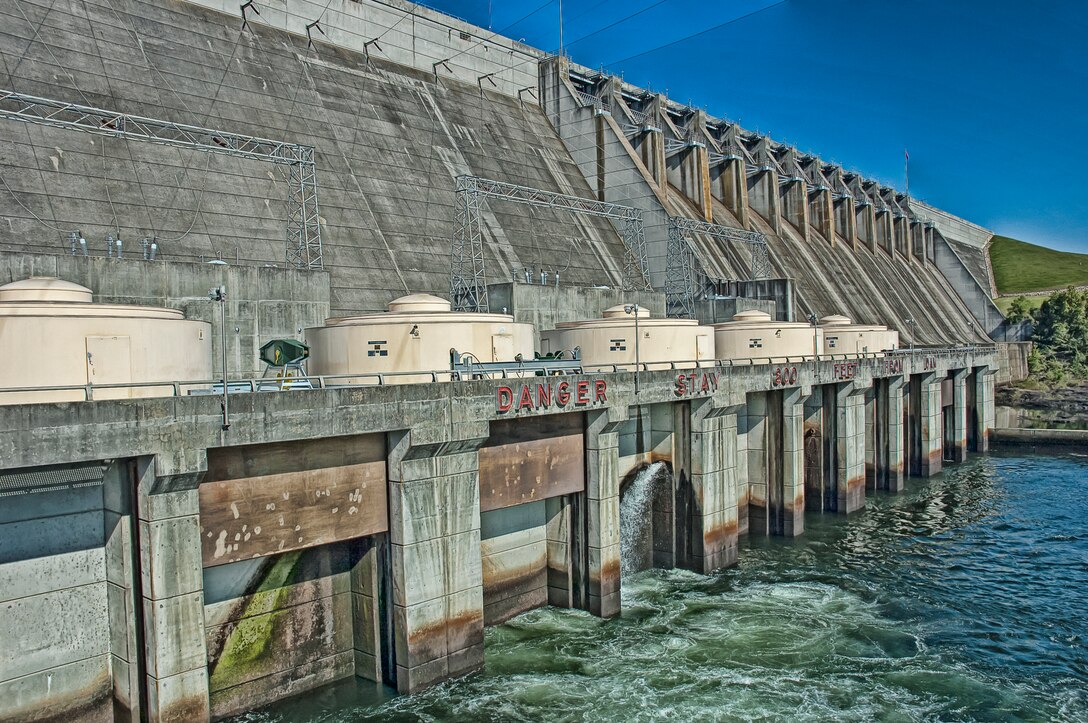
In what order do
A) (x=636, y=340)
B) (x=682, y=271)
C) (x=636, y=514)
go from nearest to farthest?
(x=636, y=340), (x=636, y=514), (x=682, y=271)

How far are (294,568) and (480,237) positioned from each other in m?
27.6

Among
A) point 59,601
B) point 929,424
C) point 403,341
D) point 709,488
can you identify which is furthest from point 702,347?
point 59,601

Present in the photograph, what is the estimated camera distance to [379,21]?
62469mm

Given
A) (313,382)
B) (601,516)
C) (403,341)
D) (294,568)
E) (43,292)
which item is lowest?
(601,516)

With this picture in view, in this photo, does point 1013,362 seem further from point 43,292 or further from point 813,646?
point 43,292

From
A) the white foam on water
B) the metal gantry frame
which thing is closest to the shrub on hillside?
the white foam on water

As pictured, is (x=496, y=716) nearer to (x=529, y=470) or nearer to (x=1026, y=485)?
(x=529, y=470)

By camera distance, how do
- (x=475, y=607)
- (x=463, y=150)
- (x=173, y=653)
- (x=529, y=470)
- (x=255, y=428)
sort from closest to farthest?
(x=173, y=653) < (x=255, y=428) < (x=475, y=607) < (x=529, y=470) < (x=463, y=150)

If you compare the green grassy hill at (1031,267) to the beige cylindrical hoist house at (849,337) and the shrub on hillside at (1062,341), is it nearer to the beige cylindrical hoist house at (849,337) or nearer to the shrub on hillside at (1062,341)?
the shrub on hillside at (1062,341)

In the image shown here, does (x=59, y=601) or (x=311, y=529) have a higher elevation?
(x=311, y=529)

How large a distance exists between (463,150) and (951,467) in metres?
46.8

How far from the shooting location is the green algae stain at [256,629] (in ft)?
72.2

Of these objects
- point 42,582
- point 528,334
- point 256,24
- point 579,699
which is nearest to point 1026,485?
point 528,334

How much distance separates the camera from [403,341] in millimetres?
28984
